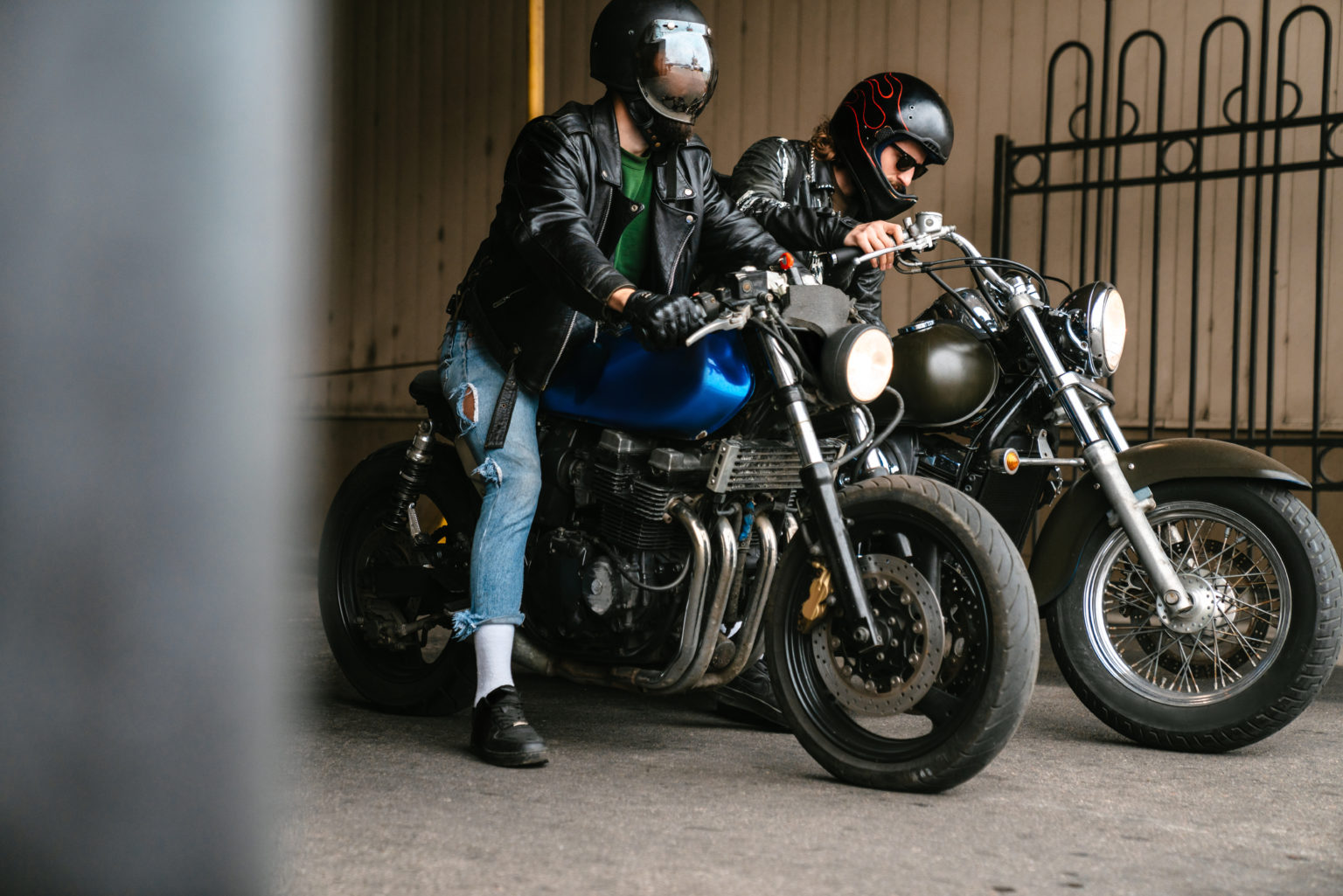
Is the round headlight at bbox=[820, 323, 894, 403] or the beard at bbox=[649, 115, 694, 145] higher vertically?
the beard at bbox=[649, 115, 694, 145]

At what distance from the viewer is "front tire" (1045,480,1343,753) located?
3.06 meters

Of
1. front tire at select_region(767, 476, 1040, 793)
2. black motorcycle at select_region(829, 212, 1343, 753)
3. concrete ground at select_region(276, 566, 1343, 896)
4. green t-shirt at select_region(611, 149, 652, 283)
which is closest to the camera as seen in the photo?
concrete ground at select_region(276, 566, 1343, 896)

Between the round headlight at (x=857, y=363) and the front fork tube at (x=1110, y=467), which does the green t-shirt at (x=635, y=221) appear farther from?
the front fork tube at (x=1110, y=467)

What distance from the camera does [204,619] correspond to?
50.2 inches

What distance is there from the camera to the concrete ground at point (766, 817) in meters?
2.14

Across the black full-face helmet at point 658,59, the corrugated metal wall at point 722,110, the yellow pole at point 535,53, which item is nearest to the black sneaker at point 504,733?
the black full-face helmet at point 658,59

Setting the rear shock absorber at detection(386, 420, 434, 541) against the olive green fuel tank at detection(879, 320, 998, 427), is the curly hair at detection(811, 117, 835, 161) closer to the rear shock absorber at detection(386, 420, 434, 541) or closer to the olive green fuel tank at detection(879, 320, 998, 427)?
the olive green fuel tank at detection(879, 320, 998, 427)

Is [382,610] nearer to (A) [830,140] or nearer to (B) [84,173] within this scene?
(A) [830,140]

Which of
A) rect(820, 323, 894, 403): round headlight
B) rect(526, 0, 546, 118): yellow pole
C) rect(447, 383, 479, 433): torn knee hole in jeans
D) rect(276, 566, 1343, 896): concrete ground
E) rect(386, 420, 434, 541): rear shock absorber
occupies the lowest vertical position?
rect(276, 566, 1343, 896): concrete ground

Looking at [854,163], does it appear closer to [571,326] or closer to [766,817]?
[571,326]

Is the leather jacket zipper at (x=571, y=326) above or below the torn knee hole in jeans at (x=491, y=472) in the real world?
above

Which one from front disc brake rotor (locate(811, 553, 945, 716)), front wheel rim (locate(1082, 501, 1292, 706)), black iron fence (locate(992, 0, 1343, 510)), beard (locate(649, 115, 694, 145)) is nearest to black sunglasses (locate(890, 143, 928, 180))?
beard (locate(649, 115, 694, 145))

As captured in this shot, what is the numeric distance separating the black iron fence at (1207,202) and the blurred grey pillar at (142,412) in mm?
4804

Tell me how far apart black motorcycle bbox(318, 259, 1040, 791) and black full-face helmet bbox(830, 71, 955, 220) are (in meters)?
0.88
